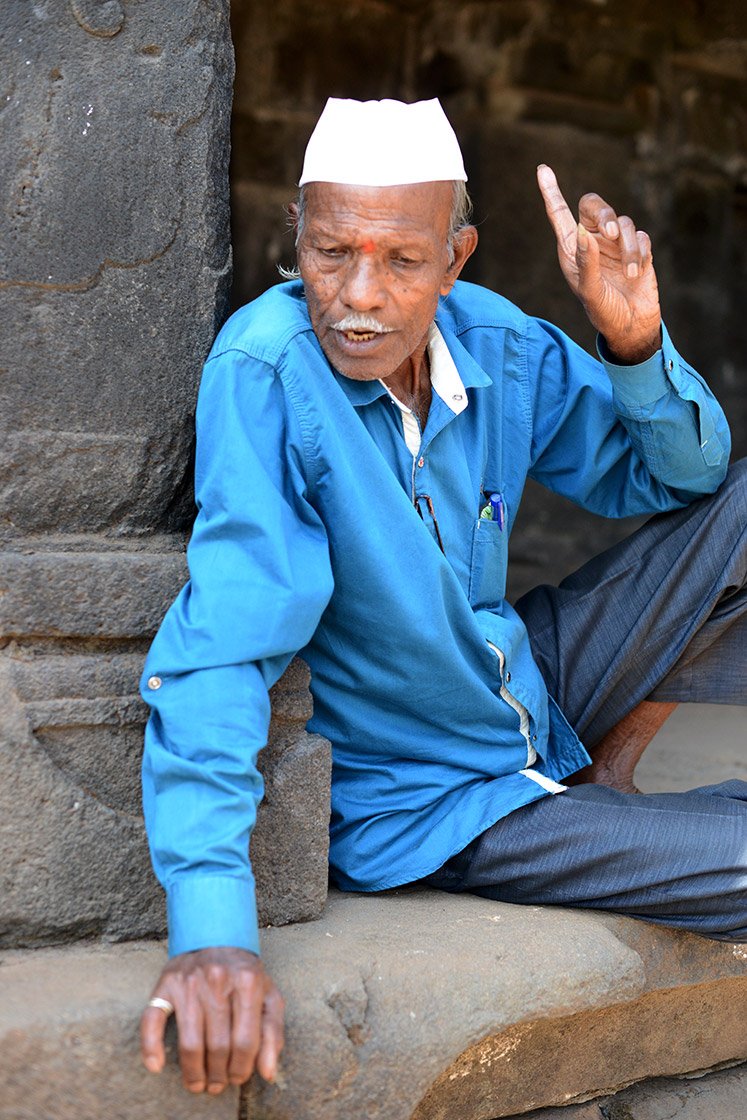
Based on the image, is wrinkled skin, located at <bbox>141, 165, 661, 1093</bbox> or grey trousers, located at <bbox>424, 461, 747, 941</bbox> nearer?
wrinkled skin, located at <bbox>141, 165, 661, 1093</bbox>

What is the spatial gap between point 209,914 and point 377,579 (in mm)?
555

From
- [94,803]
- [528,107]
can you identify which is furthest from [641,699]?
[528,107]

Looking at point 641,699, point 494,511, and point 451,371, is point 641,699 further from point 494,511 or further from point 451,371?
point 451,371

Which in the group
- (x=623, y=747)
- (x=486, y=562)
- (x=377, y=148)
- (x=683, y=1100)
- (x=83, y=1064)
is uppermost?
(x=377, y=148)

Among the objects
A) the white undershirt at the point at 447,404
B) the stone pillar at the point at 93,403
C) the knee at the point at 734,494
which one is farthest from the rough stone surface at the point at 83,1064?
the knee at the point at 734,494

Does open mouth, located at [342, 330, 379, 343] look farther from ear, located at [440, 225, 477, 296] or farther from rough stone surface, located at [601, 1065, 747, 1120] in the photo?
rough stone surface, located at [601, 1065, 747, 1120]

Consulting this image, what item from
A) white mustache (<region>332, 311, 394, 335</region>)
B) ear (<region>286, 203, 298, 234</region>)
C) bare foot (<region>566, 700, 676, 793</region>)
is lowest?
bare foot (<region>566, 700, 676, 793</region>)

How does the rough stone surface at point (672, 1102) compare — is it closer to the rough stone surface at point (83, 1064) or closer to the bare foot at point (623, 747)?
the bare foot at point (623, 747)

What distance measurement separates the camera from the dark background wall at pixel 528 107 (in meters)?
4.44

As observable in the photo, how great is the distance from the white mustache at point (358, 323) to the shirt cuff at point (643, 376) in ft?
1.43

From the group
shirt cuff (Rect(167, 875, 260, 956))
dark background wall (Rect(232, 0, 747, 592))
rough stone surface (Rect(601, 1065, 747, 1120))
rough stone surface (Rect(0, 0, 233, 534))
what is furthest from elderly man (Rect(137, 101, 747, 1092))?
dark background wall (Rect(232, 0, 747, 592))

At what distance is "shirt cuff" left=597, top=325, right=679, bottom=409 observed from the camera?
2166mm

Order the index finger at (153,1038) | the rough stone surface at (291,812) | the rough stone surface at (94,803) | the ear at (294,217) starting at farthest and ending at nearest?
the ear at (294,217) < the rough stone surface at (291,812) < the rough stone surface at (94,803) < the index finger at (153,1038)

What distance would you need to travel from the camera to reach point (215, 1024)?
154 cm
